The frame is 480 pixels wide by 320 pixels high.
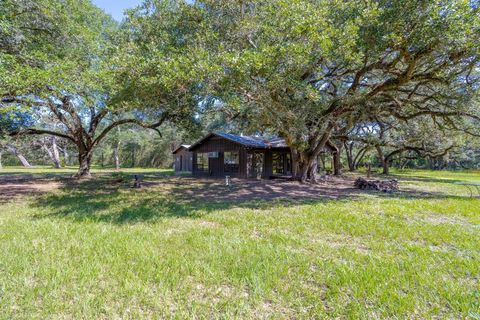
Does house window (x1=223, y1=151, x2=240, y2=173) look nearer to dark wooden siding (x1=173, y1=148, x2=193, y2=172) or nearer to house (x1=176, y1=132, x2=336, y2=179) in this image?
house (x1=176, y1=132, x2=336, y2=179)

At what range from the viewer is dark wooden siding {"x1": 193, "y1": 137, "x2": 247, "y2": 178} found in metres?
17.9

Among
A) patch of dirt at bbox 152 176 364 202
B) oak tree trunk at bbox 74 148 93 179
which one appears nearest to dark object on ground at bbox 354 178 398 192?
patch of dirt at bbox 152 176 364 202

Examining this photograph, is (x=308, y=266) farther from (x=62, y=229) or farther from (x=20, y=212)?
(x=20, y=212)

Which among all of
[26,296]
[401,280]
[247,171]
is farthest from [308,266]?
[247,171]

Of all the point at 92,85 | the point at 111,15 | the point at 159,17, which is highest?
the point at 111,15

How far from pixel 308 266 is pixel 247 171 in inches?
569

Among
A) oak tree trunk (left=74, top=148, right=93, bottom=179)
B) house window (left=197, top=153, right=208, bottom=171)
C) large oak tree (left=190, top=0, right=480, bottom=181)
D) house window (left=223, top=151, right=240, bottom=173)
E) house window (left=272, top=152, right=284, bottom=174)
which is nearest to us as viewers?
large oak tree (left=190, top=0, right=480, bottom=181)

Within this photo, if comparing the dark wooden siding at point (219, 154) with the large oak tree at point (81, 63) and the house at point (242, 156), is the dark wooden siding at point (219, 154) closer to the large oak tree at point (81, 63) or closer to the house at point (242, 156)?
the house at point (242, 156)

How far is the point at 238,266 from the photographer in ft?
10.9

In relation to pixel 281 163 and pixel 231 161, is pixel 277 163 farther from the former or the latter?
pixel 231 161

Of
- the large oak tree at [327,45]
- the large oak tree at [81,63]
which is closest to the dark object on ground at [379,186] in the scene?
the large oak tree at [327,45]

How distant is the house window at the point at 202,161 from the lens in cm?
2115

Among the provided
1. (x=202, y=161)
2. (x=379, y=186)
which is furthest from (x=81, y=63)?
(x=202, y=161)

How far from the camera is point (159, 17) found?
29.8 ft
